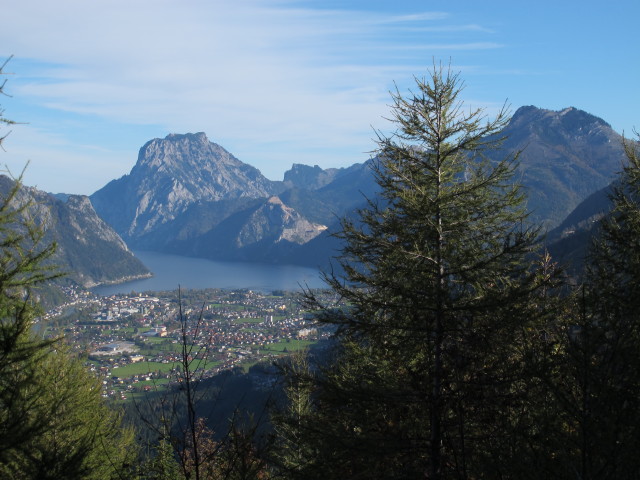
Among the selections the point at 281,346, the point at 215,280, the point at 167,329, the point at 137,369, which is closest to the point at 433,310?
the point at 137,369

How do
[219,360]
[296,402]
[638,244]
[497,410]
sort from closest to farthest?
[497,410] → [638,244] → [296,402] → [219,360]

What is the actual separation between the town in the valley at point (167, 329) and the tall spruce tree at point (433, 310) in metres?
47.0

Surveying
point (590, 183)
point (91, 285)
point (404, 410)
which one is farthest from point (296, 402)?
point (590, 183)

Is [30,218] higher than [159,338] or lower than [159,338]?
higher

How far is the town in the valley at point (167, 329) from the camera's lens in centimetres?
6544

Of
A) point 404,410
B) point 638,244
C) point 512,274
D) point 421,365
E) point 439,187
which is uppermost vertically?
point 439,187

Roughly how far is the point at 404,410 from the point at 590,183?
717ft

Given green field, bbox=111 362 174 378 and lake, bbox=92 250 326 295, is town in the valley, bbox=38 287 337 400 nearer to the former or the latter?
green field, bbox=111 362 174 378

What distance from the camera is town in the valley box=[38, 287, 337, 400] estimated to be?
65.4m

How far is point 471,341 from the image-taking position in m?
6.62

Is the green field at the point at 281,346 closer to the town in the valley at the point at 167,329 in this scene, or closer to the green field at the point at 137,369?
the town in the valley at the point at 167,329

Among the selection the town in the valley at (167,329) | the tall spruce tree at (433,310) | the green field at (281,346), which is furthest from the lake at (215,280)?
the tall spruce tree at (433,310)

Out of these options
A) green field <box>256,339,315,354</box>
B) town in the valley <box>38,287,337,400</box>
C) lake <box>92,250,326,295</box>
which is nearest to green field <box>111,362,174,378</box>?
town in the valley <box>38,287,337,400</box>

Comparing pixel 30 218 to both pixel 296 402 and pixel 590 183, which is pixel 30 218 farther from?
pixel 590 183
